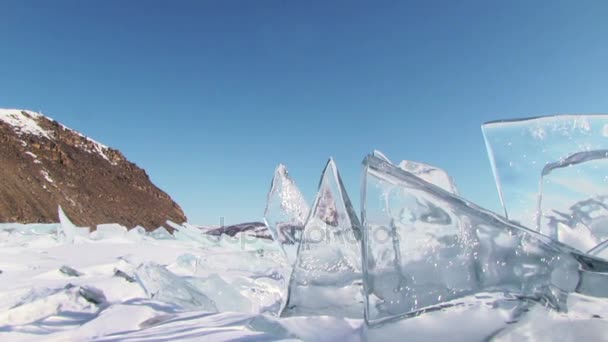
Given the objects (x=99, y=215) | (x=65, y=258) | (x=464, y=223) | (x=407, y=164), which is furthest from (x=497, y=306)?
(x=99, y=215)

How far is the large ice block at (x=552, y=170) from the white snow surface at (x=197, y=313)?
0.59 m

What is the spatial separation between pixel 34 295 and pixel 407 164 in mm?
1692

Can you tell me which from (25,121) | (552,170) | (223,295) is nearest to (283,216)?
(223,295)

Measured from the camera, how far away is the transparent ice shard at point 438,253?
733 millimetres

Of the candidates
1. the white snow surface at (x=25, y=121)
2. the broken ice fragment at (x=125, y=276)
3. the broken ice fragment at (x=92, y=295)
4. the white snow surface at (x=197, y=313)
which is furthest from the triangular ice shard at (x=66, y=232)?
the white snow surface at (x=25, y=121)

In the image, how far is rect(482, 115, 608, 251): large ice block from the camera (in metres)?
1.21

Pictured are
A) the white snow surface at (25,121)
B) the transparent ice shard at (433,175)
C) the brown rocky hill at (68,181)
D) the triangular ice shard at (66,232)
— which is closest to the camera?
the transparent ice shard at (433,175)

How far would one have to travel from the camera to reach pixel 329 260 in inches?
52.1

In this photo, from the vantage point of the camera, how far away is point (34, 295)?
1649 mm

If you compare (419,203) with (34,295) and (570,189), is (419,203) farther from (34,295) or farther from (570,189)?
(34,295)

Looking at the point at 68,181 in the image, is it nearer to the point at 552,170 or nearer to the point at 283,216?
the point at 283,216

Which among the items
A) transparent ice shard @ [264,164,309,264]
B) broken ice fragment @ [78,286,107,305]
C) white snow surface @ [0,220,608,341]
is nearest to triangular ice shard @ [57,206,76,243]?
white snow surface @ [0,220,608,341]

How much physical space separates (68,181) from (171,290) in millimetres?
28078

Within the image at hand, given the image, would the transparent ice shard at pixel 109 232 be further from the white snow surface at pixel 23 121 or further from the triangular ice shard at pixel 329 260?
the white snow surface at pixel 23 121
